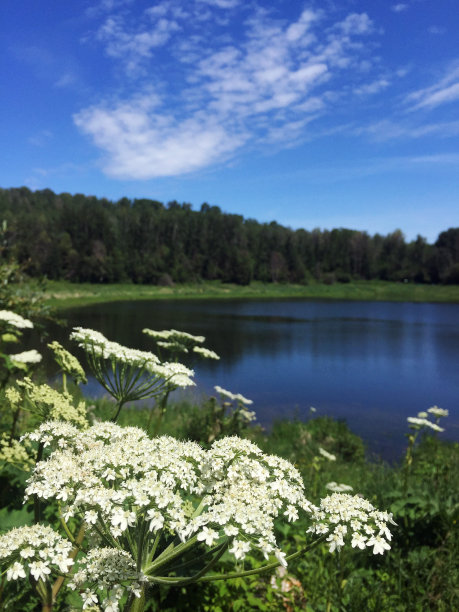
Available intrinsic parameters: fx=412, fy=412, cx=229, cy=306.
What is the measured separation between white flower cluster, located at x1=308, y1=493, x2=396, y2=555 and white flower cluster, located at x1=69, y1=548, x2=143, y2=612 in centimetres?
89

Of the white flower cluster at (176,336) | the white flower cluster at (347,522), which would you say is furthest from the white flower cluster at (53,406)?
the white flower cluster at (176,336)

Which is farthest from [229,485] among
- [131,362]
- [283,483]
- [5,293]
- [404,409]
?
[404,409]

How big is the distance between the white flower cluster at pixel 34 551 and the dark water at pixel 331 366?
13.6m

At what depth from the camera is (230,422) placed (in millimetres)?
9219

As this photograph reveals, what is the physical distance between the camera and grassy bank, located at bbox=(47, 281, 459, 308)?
316 ft

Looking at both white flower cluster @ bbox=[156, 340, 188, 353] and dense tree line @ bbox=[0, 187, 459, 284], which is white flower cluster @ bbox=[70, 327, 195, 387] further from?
dense tree line @ bbox=[0, 187, 459, 284]

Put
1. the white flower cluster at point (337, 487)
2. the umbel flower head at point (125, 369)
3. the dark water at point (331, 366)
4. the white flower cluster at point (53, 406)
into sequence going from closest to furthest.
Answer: the white flower cluster at point (53, 406), the umbel flower head at point (125, 369), the white flower cluster at point (337, 487), the dark water at point (331, 366)

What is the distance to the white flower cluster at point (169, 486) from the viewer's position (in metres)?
1.86

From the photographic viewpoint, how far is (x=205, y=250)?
A: 14388 centimetres

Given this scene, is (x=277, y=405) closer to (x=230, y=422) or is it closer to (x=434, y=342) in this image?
(x=230, y=422)

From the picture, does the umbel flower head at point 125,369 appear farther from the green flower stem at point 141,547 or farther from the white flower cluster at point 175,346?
the green flower stem at point 141,547

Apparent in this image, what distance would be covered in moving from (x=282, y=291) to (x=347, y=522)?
Answer: 11851 centimetres

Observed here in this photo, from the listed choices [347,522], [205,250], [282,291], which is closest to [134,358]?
[347,522]

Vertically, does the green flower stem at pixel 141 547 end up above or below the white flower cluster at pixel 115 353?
below
